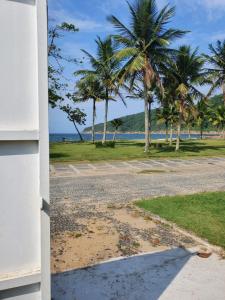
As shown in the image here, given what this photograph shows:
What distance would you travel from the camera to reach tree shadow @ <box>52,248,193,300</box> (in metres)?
3.85

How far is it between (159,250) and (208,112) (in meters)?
51.7

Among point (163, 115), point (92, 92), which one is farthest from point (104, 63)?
point (163, 115)

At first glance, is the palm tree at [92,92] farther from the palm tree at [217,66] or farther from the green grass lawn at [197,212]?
the green grass lawn at [197,212]

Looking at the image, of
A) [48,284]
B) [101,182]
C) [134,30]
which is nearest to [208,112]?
[134,30]

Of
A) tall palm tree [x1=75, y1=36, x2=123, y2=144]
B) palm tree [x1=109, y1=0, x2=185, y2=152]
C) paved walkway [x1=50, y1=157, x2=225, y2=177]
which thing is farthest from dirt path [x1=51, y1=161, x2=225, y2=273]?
tall palm tree [x1=75, y1=36, x2=123, y2=144]

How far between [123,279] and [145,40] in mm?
18786

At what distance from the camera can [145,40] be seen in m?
20.9

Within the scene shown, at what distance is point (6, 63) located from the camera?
230cm

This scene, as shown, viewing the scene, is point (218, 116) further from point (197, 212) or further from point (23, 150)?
point (23, 150)

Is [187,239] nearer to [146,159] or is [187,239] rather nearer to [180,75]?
[146,159]

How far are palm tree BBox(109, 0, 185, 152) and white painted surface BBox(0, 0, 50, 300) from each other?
706 inches

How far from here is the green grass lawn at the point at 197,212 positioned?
5.99 metres

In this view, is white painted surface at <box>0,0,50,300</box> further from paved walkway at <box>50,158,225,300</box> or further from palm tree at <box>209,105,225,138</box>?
palm tree at <box>209,105,225,138</box>

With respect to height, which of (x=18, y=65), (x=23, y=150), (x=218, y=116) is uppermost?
(x=218, y=116)
